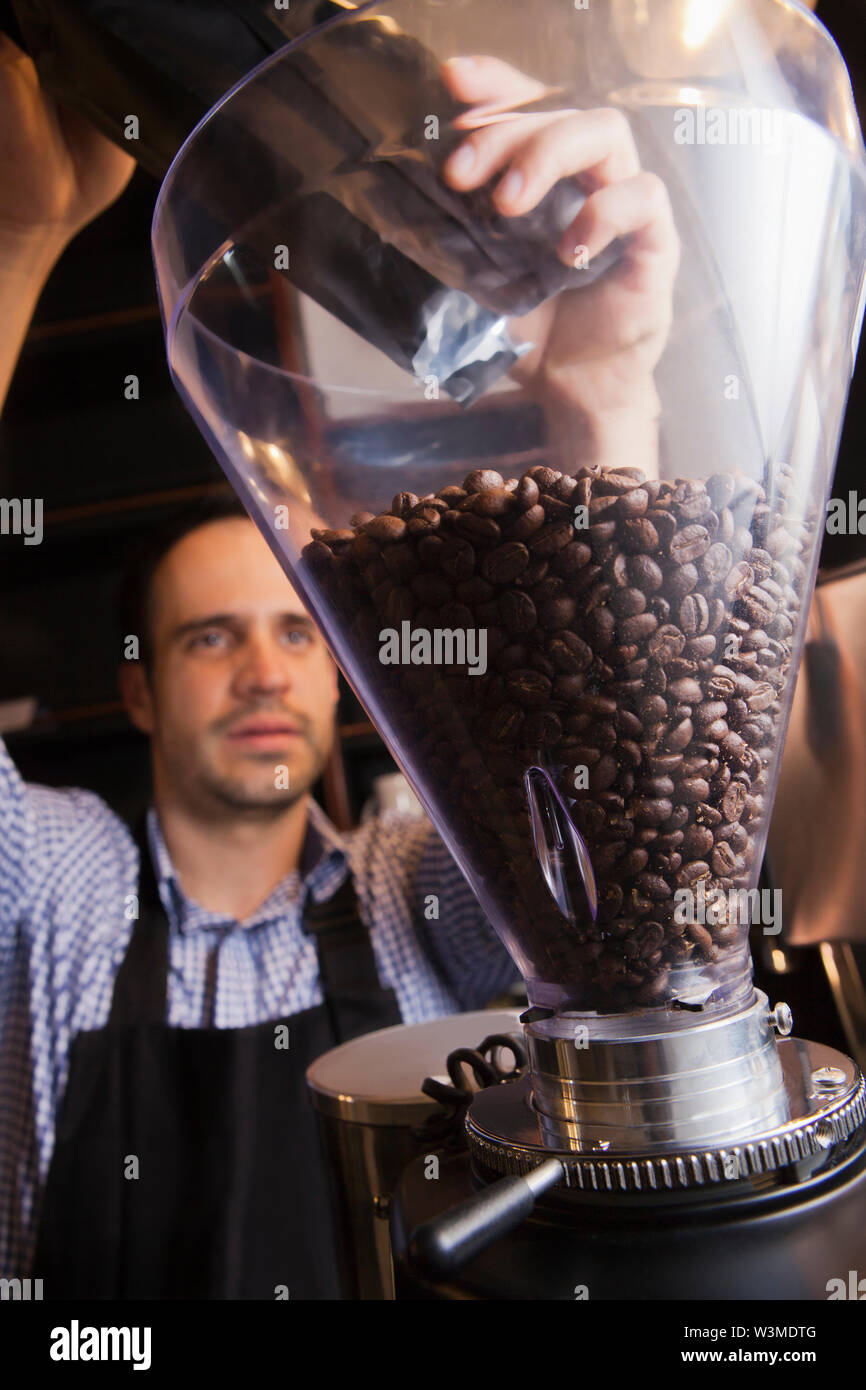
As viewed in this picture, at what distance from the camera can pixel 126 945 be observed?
128cm

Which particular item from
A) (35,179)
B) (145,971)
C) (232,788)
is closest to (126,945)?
(145,971)

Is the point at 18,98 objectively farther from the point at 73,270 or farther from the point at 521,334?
the point at 73,270

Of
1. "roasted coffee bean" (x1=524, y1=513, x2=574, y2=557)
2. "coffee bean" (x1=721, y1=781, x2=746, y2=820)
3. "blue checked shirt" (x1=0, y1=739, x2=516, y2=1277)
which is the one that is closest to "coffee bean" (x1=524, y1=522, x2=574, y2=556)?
"roasted coffee bean" (x1=524, y1=513, x2=574, y2=557)

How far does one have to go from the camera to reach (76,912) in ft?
4.35

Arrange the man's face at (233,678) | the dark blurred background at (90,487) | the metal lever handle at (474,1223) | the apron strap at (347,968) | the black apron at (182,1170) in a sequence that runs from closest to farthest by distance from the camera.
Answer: the metal lever handle at (474,1223), the black apron at (182,1170), the apron strap at (347,968), the man's face at (233,678), the dark blurred background at (90,487)

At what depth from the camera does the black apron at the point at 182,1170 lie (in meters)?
1.01

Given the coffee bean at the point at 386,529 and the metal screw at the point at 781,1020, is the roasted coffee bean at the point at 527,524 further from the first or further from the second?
the metal screw at the point at 781,1020

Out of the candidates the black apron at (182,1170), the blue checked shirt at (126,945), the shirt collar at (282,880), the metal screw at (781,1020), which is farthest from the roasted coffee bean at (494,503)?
the shirt collar at (282,880)

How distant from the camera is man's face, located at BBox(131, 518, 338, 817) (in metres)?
1.34

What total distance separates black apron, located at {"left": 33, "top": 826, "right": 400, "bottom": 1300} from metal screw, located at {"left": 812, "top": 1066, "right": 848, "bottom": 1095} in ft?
2.65

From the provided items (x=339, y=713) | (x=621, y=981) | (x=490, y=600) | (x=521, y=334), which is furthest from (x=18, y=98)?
(x=339, y=713)

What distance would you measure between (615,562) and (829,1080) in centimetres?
20

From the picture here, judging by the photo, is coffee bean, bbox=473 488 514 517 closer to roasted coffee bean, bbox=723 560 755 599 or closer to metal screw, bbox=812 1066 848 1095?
roasted coffee bean, bbox=723 560 755 599
